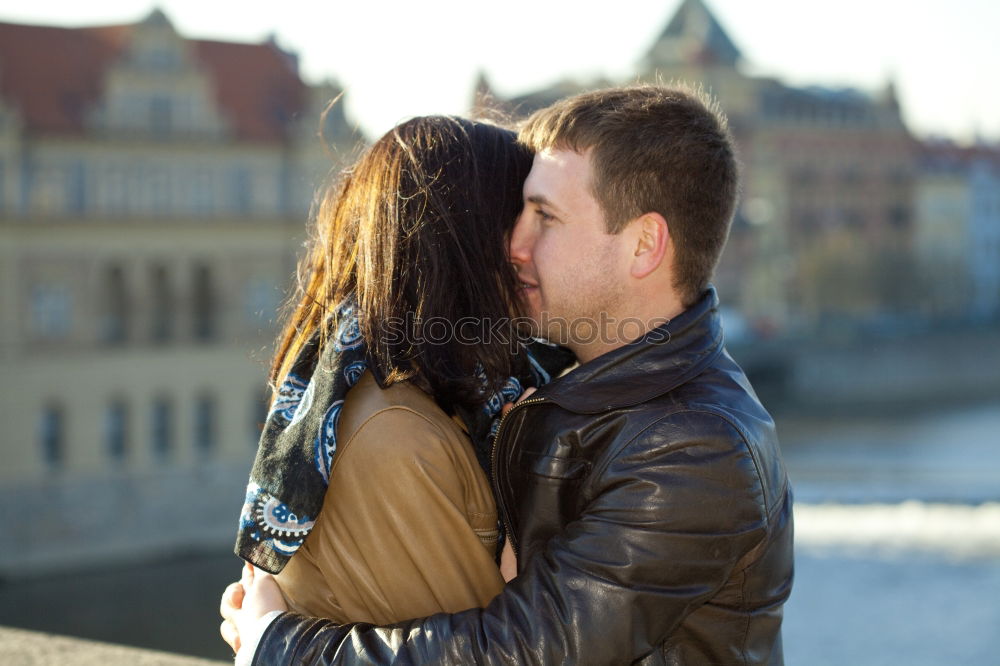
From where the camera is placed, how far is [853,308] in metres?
37.3

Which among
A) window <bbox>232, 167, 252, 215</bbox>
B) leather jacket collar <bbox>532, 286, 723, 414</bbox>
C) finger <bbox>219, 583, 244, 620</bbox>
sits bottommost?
window <bbox>232, 167, 252, 215</bbox>

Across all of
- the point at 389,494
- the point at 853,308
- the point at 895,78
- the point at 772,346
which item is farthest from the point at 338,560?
the point at 895,78

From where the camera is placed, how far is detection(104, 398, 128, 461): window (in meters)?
18.3

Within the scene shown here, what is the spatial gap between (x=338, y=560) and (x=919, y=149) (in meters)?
47.1

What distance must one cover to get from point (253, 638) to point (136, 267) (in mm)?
19132

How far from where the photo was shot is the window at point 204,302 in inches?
794

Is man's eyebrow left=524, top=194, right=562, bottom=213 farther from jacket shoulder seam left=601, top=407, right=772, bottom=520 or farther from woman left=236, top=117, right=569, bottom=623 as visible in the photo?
jacket shoulder seam left=601, top=407, right=772, bottom=520

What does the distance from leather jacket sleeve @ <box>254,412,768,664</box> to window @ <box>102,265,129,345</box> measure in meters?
18.8

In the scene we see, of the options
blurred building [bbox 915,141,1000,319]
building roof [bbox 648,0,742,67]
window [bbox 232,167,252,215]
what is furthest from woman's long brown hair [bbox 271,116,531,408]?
blurred building [bbox 915,141,1000,319]

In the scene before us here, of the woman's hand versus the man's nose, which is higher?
the man's nose

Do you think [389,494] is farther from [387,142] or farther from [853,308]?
[853,308]

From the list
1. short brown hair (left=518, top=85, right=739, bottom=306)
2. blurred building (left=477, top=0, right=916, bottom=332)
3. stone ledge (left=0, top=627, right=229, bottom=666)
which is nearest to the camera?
short brown hair (left=518, top=85, right=739, bottom=306)

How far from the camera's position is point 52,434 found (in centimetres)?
1783

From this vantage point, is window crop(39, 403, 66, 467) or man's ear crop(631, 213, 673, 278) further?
window crop(39, 403, 66, 467)
